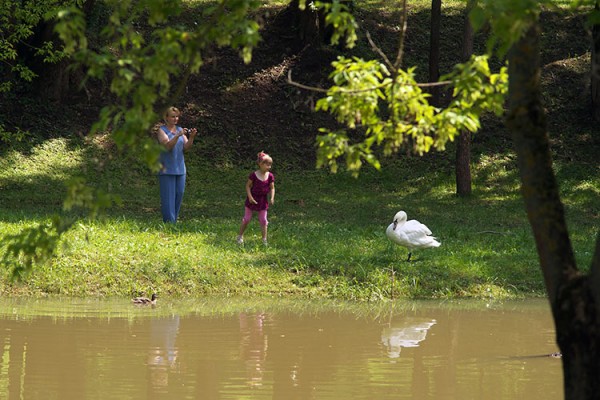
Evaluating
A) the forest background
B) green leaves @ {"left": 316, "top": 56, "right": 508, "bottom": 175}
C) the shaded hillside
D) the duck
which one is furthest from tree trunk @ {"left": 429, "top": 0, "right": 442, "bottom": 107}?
green leaves @ {"left": 316, "top": 56, "right": 508, "bottom": 175}

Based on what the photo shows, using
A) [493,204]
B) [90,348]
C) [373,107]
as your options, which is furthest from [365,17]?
[373,107]

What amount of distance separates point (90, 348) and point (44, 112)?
19477 mm

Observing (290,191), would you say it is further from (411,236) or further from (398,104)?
(398,104)

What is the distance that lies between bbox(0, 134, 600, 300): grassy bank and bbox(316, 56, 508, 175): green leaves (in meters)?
2.38

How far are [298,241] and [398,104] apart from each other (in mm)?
10215

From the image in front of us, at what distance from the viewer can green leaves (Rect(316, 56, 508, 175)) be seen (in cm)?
523

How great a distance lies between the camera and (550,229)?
16.7 ft

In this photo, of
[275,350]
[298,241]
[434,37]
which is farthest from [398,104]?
[434,37]

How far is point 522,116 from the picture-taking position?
5125 mm

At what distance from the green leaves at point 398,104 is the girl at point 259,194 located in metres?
9.77

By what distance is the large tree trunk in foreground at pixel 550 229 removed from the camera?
16.3 ft

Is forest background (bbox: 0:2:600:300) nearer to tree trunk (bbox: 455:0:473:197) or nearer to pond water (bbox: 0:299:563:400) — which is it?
tree trunk (bbox: 455:0:473:197)

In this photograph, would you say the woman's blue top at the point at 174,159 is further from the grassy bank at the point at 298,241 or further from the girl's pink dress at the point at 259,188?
the girl's pink dress at the point at 259,188

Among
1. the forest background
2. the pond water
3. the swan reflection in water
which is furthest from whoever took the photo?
the forest background
